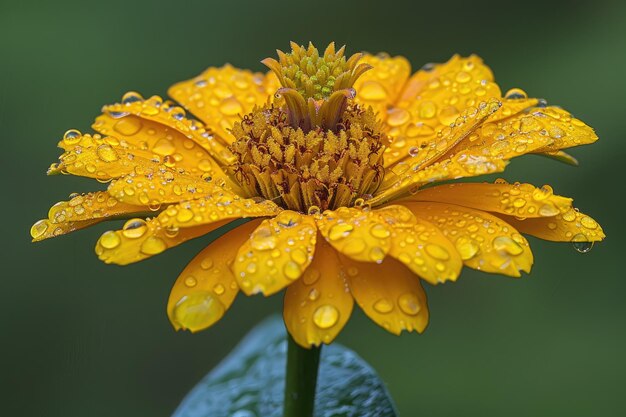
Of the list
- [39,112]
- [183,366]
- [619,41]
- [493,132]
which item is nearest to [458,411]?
[183,366]

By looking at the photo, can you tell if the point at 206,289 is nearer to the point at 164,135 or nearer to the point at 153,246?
the point at 153,246

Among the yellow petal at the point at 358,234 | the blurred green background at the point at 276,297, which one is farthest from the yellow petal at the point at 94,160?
the blurred green background at the point at 276,297

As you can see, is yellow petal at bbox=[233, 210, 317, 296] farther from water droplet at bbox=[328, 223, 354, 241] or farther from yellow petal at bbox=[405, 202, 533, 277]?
yellow petal at bbox=[405, 202, 533, 277]

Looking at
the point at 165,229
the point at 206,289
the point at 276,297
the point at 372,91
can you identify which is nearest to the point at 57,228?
the point at 165,229

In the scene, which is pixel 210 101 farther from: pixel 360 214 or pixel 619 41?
pixel 619 41

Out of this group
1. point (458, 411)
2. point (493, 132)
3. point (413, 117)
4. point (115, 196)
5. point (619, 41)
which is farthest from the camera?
point (619, 41)
